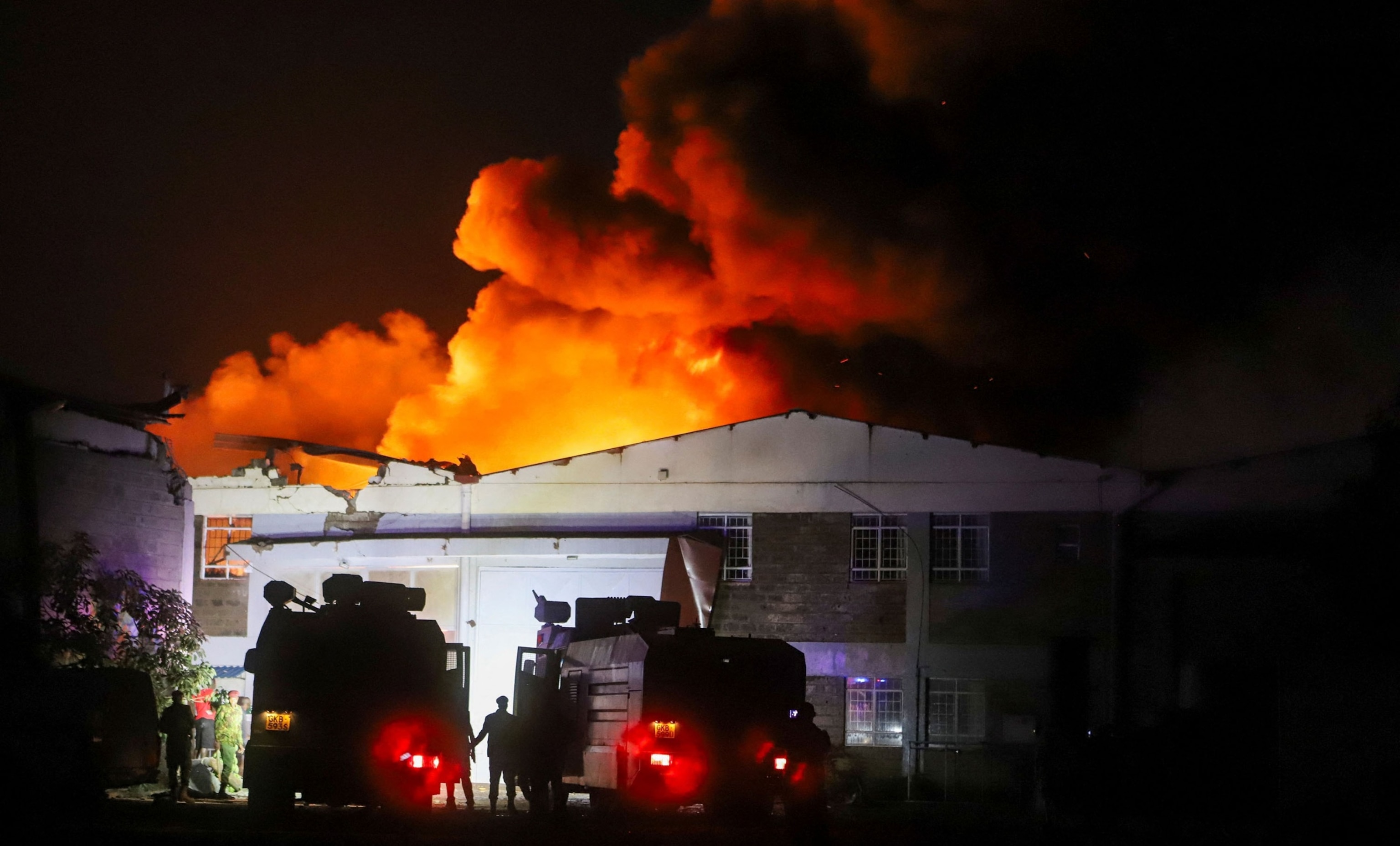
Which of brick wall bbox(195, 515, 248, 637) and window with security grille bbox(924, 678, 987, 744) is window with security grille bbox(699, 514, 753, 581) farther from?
brick wall bbox(195, 515, 248, 637)

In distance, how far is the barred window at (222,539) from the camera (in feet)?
96.7

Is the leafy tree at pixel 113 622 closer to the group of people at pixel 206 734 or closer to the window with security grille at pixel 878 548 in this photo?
the group of people at pixel 206 734

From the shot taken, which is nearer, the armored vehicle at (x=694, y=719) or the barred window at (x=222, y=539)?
the armored vehicle at (x=694, y=719)

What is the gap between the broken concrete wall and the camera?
22.9 m

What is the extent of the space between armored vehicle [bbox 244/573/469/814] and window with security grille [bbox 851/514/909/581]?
38.0 feet

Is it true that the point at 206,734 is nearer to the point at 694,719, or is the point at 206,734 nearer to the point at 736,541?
the point at 736,541

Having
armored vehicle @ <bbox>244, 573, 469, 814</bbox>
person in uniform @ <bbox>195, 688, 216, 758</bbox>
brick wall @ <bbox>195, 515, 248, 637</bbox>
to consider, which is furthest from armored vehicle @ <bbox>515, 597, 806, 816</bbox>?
brick wall @ <bbox>195, 515, 248, 637</bbox>

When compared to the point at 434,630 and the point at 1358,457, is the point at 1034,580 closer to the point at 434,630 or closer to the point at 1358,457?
the point at 1358,457

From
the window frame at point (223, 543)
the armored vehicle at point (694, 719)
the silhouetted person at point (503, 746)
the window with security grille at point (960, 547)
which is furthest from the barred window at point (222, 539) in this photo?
the window with security grille at point (960, 547)

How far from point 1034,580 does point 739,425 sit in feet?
21.0

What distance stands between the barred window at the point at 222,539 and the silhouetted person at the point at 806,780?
16.4 meters

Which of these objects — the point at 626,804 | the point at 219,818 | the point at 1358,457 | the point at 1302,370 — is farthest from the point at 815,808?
the point at 1302,370

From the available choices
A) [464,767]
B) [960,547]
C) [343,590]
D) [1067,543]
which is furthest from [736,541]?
[343,590]

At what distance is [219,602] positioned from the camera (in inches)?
1156
